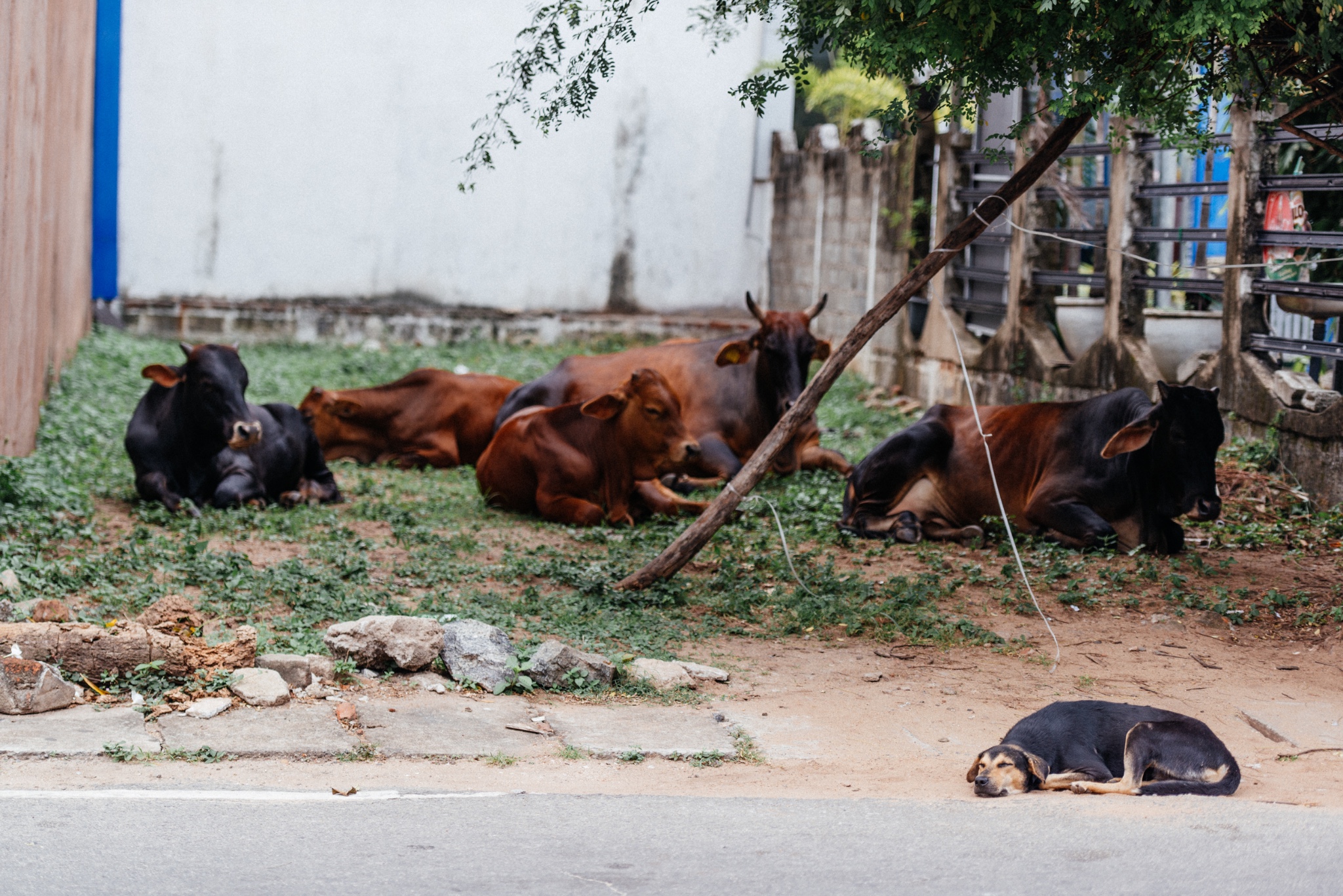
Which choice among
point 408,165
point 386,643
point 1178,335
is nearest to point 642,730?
point 386,643

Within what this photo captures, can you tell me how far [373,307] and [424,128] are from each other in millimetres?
2485

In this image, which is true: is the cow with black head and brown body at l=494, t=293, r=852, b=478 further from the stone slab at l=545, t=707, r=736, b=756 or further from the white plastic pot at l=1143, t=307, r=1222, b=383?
the stone slab at l=545, t=707, r=736, b=756

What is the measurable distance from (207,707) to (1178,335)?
8.26 meters

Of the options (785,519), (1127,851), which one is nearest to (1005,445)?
(785,519)

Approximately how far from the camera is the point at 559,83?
23.5 ft

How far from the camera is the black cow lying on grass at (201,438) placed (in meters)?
9.09

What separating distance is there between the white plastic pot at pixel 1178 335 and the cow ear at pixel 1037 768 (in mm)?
6860

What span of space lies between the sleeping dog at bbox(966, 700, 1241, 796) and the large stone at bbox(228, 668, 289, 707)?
252 cm

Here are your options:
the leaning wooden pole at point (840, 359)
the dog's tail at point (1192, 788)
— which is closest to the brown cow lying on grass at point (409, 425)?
the leaning wooden pole at point (840, 359)

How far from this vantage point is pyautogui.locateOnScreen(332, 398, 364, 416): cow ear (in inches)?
460

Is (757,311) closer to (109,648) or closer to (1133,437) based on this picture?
(1133,437)

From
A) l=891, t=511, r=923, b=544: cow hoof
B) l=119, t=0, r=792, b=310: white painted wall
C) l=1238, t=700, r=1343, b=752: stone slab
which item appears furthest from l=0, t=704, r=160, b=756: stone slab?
l=119, t=0, r=792, b=310: white painted wall

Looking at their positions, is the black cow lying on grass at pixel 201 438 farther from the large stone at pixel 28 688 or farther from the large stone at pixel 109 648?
the large stone at pixel 28 688

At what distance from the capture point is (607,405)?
29.6 ft
